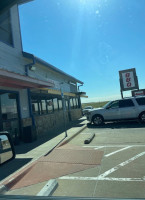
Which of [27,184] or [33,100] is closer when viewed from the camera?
[27,184]

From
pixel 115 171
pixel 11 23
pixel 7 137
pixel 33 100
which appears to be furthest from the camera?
pixel 33 100

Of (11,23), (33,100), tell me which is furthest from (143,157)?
(11,23)

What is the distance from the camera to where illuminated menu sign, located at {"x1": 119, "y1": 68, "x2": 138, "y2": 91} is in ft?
60.2

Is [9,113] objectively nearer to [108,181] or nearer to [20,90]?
[20,90]

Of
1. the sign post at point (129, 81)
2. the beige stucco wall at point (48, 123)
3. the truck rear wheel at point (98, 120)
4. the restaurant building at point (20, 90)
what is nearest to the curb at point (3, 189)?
the restaurant building at point (20, 90)

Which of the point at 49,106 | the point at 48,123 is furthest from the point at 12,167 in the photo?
the point at 49,106

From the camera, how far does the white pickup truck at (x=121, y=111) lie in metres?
13.1

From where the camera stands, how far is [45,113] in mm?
12945

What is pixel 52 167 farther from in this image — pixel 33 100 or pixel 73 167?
pixel 33 100

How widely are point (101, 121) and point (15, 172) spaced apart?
9769mm

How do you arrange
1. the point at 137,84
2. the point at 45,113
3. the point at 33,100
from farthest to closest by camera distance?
the point at 137,84
the point at 45,113
the point at 33,100

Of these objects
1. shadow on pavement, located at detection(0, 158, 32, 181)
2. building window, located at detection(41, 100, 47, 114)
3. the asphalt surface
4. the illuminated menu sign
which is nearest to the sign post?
the illuminated menu sign

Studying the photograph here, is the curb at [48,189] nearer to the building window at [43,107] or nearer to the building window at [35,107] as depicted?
the building window at [35,107]

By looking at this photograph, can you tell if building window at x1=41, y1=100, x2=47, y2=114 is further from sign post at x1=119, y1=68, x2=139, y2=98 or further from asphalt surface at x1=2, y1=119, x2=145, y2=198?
sign post at x1=119, y1=68, x2=139, y2=98
